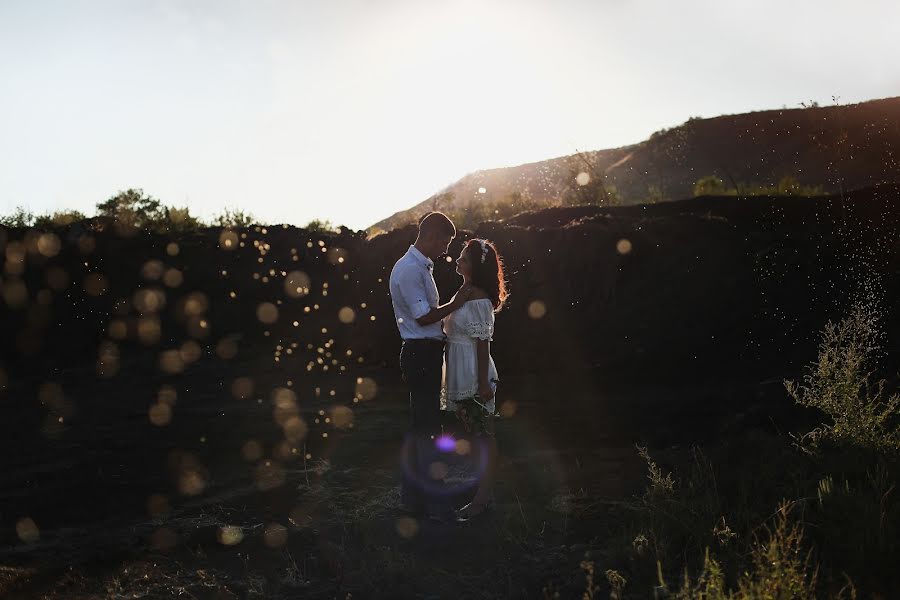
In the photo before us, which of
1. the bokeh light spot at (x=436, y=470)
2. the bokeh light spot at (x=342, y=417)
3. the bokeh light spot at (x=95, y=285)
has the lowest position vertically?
the bokeh light spot at (x=342, y=417)

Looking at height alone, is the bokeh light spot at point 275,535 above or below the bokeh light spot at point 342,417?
below

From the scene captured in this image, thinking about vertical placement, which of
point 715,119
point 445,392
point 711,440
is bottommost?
point 711,440

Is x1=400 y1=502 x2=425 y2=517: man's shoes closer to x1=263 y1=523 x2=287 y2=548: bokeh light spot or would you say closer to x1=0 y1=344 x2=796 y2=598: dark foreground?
x1=0 y1=344 x2=796 y2=598: dark foreground

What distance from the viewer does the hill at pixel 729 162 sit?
1082 inches

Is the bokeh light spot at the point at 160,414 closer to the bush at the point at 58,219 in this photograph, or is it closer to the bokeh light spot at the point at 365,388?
the bokeh light spot at the point at 365,388

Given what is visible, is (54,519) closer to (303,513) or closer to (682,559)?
(303,513)

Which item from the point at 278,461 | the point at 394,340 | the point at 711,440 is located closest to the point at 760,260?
the point at 394,340

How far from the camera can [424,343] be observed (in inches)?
195

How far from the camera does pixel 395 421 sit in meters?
9.94

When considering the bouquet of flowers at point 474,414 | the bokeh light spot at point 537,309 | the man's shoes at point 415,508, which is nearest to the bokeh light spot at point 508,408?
the bokeh light spot at point 537,309

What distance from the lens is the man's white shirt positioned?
4836mm

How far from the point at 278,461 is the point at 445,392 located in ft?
11.2

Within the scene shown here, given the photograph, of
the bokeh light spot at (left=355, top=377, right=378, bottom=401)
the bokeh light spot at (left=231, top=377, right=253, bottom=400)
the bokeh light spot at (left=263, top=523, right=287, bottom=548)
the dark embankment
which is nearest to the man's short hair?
the bokeh light spot at (left=263, top=523, right=287, bottom=548)

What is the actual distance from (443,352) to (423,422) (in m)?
0.45
